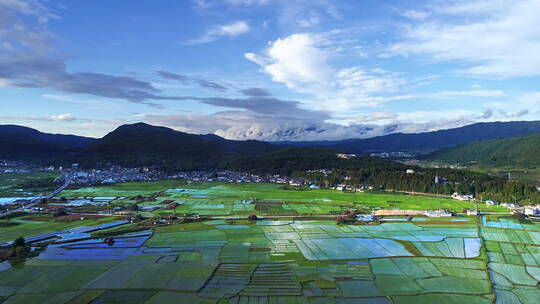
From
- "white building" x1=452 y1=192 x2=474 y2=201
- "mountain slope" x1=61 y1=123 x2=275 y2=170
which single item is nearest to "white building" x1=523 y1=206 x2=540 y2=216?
"white building" x1=452 y1=192 x2=474 y2=201

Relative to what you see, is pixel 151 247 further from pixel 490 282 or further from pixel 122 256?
pixel 490 282

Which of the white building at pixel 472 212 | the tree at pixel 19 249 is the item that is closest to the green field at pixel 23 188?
the tree at pixel 19 249

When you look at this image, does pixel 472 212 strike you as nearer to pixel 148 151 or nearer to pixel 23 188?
pixel 23 188

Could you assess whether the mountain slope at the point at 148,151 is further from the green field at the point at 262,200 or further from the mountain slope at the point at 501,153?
the mountain slope at the point at 501,153

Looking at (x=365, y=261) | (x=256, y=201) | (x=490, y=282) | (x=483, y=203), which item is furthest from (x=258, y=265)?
(x=483, y=203)

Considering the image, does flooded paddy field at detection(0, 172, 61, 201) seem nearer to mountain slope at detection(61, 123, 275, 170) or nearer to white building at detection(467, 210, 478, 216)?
mountain slope at detection(61, 123, 275, 170)

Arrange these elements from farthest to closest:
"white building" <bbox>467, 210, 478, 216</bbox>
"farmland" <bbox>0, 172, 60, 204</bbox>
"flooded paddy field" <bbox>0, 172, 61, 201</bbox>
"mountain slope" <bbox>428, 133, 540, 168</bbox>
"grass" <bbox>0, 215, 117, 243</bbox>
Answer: "mountain slope" <bbox>428, 133, 540, 168</bbox> → "farmland" <bbox>0, 172, 60, 204</bbox> → "flooded paddy field" <bbox>0, 172, 61, 201</bbox> → "white building" <bbox>467, 210, 478, 216</bbox> → "grass" <bbox>0, 215, 117, 243</bbox>

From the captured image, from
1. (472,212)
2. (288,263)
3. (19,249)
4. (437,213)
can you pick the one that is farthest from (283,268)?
(472,212)
